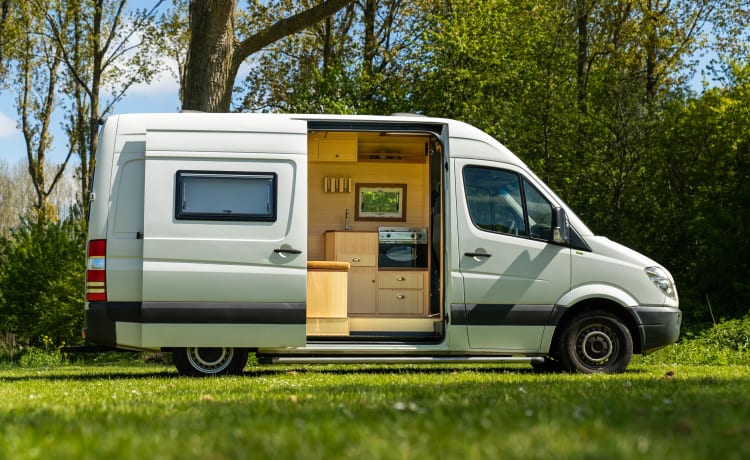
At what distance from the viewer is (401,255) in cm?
1257

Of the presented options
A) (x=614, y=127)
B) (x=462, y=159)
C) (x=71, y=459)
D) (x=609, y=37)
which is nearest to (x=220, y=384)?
(x=462, y=159)

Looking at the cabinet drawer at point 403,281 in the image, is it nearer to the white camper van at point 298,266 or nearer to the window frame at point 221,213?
the white camper van at point 298,266

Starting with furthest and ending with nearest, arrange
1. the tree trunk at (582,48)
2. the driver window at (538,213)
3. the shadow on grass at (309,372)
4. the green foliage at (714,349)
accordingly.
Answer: the tree trunk at (582,48), the green foliage at (714,349), the shadow on grass at (309,372), the driver window at (538,213)

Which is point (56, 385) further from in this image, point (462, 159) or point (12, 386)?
point (462, 159)

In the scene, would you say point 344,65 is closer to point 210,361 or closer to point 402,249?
point 402,249

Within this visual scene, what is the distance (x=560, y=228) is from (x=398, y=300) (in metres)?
3.49

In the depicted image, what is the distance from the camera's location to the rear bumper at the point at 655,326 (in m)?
9.69

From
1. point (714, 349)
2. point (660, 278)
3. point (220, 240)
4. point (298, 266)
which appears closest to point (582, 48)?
point (714, 349)

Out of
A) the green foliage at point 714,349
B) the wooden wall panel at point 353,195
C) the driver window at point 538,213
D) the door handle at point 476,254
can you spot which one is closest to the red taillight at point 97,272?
the door handle at point 476,254

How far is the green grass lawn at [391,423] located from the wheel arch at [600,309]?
260 cm

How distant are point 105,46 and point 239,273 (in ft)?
70.9

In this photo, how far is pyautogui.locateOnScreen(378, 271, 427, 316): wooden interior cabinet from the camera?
12500mm

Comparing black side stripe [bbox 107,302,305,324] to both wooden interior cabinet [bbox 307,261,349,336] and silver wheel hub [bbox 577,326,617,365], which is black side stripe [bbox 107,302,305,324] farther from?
silver wheel hub [bbox 577,326,617,365]

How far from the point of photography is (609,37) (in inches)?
1057
